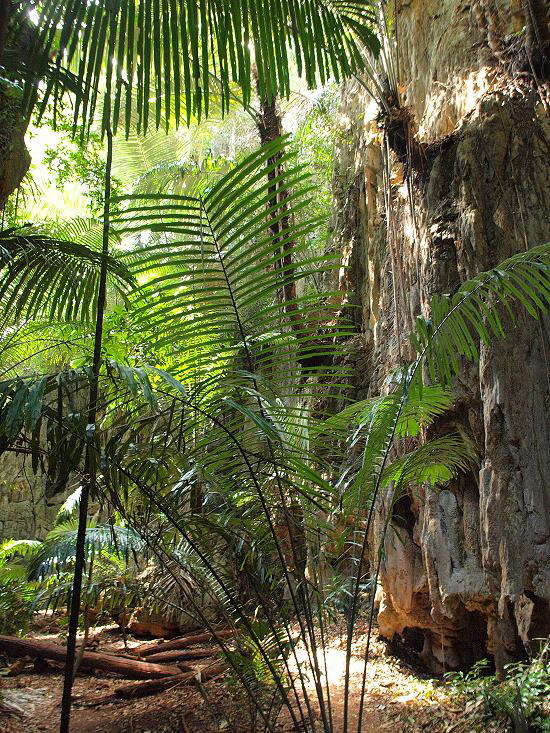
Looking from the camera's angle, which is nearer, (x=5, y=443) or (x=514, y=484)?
(x=5, y=443)

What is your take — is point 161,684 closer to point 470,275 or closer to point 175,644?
point 175,644

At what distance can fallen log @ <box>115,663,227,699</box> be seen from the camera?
487 centimetres

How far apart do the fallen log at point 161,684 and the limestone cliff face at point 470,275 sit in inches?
60.4

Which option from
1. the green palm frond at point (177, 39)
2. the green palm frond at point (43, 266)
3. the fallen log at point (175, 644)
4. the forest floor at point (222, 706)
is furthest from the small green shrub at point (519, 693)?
the green palm frond at point (177, 39)

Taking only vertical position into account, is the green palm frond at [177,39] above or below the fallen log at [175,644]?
above

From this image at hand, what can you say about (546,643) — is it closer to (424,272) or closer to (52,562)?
(424,272)

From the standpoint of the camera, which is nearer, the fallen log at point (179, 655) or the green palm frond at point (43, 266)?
the green palm frond at point (43, 266)

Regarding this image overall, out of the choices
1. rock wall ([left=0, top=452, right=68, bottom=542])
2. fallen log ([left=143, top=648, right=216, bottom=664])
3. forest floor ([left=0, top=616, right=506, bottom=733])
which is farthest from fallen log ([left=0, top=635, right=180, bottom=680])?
rock wall ([left=0, top=452, right=68, bottom=542])

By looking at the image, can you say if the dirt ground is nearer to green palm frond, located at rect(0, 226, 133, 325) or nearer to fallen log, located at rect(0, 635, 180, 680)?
fallen log, located at rect(0, 635, 180, 680)

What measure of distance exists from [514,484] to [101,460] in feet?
9.54

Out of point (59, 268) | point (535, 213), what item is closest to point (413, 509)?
point (535, 213)

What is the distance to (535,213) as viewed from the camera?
14.2 feet

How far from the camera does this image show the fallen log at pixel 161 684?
4867 millimetres

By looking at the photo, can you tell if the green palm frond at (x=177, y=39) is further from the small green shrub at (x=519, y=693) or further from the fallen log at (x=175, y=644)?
the fallen log at (x=175, y=644)
